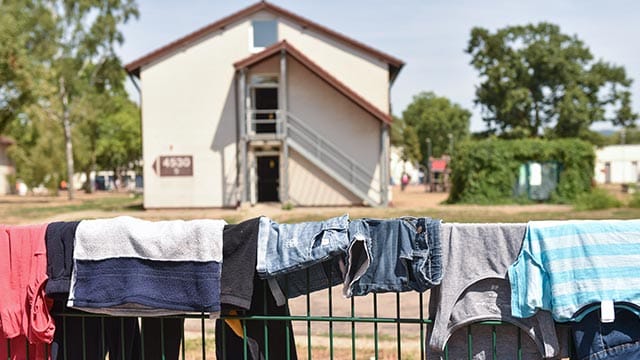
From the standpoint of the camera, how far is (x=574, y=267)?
3369 millimetres

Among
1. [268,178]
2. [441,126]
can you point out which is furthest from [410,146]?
[268,178]

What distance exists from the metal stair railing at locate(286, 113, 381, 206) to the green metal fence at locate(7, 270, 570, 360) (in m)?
17.4

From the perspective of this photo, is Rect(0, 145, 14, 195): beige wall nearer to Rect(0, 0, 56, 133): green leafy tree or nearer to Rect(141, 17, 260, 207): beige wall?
Rect(0, 0, 56, 133): green leafy tree

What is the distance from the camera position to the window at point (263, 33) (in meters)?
28.8

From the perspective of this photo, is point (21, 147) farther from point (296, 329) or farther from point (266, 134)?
point (296, 329)

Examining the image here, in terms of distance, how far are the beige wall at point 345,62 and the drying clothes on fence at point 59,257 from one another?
2511 centimetres

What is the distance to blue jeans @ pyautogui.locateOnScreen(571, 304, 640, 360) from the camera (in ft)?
10.9

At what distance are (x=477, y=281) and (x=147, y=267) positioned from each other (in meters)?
1.91

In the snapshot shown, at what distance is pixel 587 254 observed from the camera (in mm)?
3379

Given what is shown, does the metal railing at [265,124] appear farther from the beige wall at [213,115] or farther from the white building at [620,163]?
the white building at [620,163]

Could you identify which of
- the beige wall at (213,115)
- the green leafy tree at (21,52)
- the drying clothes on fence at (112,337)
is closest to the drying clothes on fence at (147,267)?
the drying clothes on fence at (112,337)

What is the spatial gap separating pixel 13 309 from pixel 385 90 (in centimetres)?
2546

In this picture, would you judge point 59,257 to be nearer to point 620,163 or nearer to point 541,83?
point 541,83

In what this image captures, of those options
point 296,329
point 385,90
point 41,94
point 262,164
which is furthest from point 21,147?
point 296,329
